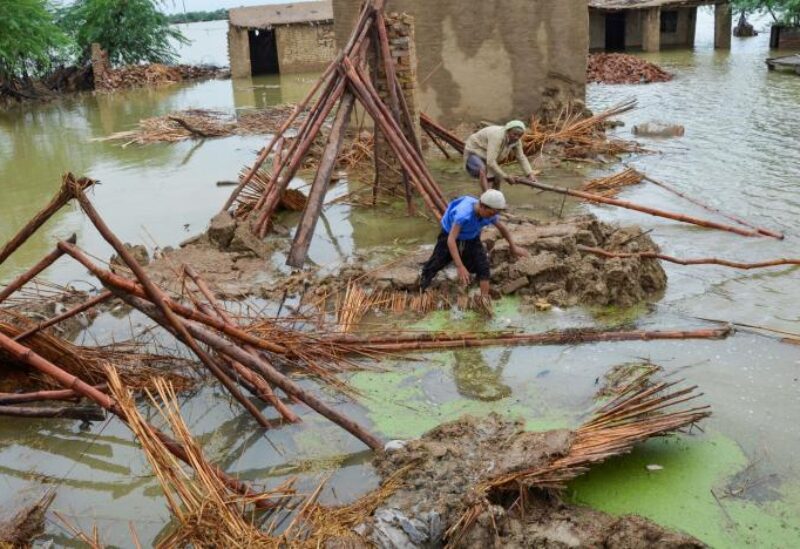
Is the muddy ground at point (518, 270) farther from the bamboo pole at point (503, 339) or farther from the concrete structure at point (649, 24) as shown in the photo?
the concrete structure at point (649, 24)

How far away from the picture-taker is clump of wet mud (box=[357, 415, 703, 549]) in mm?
3469

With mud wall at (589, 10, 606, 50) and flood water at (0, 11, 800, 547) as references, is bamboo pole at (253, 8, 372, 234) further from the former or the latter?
mud wall at (589, 10, 606, 50)

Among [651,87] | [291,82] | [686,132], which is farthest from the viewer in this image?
[291,82]

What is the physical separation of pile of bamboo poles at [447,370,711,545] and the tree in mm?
26776

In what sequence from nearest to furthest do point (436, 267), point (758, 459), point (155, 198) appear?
point (758, 459) < point (436, 267) < point (155, 198)

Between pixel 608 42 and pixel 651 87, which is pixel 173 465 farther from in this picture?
pixel 608 42

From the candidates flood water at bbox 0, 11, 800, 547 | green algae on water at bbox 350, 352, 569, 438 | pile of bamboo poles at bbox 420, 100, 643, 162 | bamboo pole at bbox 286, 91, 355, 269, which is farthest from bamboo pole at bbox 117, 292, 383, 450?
pile of bamboo poles at bbox 420, 100, 643, 162

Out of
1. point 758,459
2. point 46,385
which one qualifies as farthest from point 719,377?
point 46,385

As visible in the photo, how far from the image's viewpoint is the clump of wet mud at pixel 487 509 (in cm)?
347

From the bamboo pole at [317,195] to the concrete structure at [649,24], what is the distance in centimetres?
1982

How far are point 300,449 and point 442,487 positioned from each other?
1164mm

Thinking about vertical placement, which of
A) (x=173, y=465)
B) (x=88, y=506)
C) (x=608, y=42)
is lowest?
(x=88, y=506)

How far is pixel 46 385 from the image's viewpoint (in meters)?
5.02

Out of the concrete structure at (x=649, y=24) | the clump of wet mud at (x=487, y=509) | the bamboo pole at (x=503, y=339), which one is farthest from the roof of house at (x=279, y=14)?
the clump of wet mud at (x=487, y=509)
